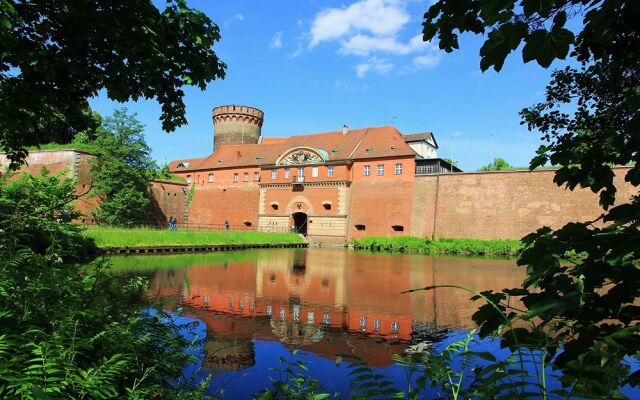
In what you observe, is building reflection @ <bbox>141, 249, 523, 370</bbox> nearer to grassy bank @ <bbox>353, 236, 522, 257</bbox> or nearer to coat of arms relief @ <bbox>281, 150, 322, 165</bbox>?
grassy bank @ <bbox>353, 236, 522, 257</bbox>

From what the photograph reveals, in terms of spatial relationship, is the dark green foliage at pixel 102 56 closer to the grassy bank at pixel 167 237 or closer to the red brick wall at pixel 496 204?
the grassy bank at pixel 167 237

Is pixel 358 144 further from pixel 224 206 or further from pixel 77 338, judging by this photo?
pixel 77 338

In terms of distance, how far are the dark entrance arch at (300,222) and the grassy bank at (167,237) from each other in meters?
7.27

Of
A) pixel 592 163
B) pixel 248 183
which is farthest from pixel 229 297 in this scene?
pixel 248 183

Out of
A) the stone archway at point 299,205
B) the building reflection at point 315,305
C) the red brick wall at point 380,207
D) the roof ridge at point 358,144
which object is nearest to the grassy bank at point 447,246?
the red brick wall at point 380,207

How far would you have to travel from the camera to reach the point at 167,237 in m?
25.2

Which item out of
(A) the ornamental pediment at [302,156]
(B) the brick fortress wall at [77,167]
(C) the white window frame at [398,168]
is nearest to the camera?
(B) the brick fortress wall at [77,167]

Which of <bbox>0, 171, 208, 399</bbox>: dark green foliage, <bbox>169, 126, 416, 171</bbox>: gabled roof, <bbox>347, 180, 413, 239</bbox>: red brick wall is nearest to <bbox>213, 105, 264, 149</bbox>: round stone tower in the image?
<bbox>169, 126, 416, 171</bbox>: gabled roof

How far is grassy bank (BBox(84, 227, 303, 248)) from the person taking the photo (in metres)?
21.6

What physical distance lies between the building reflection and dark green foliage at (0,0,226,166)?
3.63 metres

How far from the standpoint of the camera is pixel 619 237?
6.38 ft

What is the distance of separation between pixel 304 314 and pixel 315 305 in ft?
3.68

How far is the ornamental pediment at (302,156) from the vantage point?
39469 millimetres

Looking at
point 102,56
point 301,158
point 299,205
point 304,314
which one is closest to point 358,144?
point 301,158
